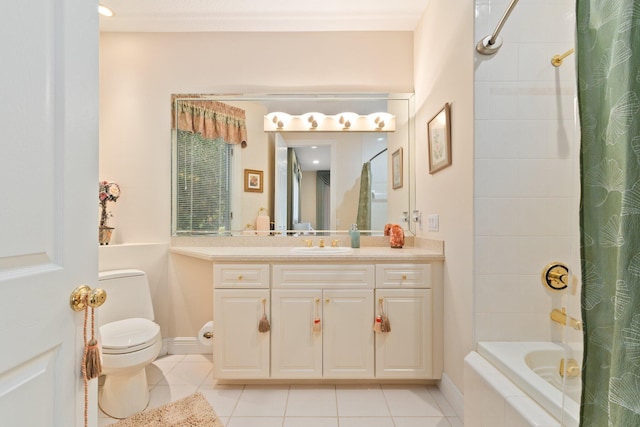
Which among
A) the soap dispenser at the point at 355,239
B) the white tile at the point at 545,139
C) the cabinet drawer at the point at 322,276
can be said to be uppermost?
the white tile at the point at 545,139

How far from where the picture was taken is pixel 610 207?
2.10ft

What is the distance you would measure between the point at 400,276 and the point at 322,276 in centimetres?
50

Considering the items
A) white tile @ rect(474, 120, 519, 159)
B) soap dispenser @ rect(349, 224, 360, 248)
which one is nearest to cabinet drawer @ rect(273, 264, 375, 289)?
soap dispenser @ rect(349, 224, 360, 248)

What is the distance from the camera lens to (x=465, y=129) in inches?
59.1

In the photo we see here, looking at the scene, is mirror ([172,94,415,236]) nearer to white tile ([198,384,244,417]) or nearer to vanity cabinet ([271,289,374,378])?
vanity cabinet ([271,289,374,378])

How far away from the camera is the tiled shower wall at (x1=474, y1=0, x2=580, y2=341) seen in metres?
1.38

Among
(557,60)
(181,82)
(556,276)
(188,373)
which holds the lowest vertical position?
(188,373)

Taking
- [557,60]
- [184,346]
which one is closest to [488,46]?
[557,60]

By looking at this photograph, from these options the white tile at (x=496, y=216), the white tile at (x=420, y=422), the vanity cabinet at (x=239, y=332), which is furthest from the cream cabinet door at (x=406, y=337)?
the vanity cabinet at (x=239, y=332)

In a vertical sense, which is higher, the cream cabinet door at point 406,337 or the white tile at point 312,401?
the cream cabinet door at point 406,337

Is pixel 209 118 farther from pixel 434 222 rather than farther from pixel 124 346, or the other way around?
pixel 434 222

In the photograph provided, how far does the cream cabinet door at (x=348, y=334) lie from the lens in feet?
6.00

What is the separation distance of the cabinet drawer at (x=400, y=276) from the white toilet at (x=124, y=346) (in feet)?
4.66

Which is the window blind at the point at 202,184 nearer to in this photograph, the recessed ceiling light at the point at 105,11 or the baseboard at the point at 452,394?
the recessed ceiling light at the point at 105,11
